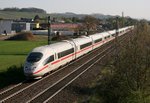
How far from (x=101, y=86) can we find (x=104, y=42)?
42994 mm

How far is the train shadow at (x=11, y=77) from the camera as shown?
2634 centimetres

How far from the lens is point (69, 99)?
70.5ft

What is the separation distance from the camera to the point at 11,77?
2834cm

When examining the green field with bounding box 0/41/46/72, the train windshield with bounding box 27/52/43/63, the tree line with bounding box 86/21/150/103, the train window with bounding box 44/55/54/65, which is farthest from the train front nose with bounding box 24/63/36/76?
the green field with bounding box 0/41/46/72

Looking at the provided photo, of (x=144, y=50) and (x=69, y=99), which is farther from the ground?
(x=144, y=50)

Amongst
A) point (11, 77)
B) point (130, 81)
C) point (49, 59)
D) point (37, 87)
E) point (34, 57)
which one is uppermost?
point (34, 57)

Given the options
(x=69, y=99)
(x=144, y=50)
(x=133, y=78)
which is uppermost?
(x=144, y=50)

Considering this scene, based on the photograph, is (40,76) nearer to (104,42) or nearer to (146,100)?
(146,100)

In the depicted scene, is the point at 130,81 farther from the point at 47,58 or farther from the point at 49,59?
the point at 49,59

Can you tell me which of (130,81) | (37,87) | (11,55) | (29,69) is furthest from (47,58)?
(11,55)

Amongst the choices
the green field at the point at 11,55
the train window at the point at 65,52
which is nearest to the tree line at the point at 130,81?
the train window at the point at 65,52

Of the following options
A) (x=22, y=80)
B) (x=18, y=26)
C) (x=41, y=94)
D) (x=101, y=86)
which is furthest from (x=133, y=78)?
(x=18, y=26)

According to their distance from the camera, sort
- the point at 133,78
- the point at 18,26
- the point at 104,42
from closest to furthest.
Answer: the point at 133,78 < the point at 104,42 < the point at 18,26

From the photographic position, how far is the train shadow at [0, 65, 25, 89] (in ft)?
86.4
